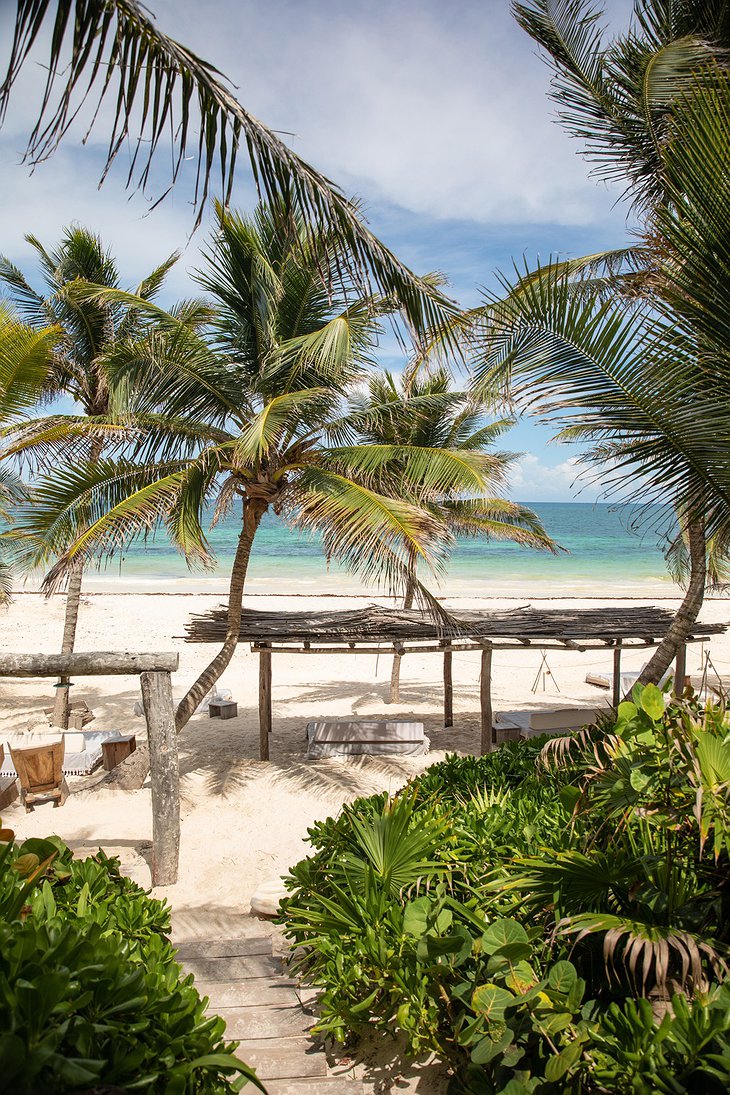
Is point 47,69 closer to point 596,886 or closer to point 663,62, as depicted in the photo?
point 596,886

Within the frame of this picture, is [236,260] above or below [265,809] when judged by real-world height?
above

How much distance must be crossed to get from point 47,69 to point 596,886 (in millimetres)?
3882

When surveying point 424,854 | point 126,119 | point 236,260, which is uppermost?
point 236,260

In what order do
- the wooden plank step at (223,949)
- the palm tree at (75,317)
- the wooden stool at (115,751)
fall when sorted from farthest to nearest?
the palm tree at (75,317), the wooden stool at (115,751), the wooden plank step at (223,949)

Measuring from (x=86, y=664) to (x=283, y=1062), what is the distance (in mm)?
4308

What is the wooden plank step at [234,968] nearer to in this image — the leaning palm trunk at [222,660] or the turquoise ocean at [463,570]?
the leaning palm trunk at [222,660]

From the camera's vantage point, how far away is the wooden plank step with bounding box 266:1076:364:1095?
9.75ft

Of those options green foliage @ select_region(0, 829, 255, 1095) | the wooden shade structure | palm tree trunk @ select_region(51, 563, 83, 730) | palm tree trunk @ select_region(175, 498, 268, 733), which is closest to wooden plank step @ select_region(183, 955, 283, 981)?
green foliage @ select_region(0, 829, 255, 1095)

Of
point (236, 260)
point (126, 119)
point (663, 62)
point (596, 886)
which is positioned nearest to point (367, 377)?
point (236, 260)

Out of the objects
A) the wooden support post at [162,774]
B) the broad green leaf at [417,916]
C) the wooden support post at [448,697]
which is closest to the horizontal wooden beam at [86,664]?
the wooden support post at [162,774]

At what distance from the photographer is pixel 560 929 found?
10.4 feet

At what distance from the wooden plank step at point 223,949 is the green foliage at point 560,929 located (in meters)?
0.34

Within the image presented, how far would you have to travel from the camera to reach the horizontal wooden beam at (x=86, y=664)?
6.46 metres

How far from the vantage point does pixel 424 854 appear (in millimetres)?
3801
